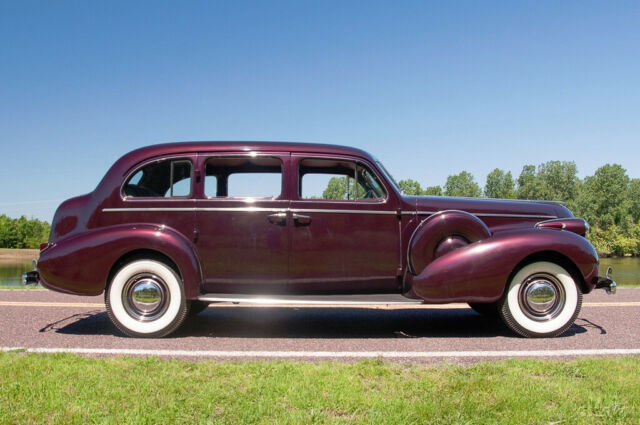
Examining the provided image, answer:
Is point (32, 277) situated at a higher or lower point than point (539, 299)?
higher

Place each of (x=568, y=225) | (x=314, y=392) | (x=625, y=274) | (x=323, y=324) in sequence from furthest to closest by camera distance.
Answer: (x=625, y=274), (x=323, y=324), (x=568, y=225), (x=314, y=392)

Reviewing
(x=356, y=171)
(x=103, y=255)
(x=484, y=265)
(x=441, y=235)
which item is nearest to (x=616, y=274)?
(x=484, y=265)

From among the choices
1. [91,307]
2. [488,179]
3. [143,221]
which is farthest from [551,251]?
[488,179]

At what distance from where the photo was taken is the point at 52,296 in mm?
7461

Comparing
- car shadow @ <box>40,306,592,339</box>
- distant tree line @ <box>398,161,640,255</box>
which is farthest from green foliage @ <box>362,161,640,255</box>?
car shadow @ <box>40,306,592,339</box>

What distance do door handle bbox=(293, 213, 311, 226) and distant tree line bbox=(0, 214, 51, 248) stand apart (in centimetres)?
8890

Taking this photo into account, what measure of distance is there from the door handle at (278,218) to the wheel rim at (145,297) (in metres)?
1.31

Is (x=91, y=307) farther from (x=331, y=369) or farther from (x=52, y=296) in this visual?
(x=331, y=369)

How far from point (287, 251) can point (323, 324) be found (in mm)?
1183

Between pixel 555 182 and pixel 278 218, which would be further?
pixel 555 182

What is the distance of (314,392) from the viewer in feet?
9.32

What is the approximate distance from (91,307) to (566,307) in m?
6.10

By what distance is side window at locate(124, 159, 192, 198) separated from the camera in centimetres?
500

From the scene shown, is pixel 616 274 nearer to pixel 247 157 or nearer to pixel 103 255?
pixel 247 157
